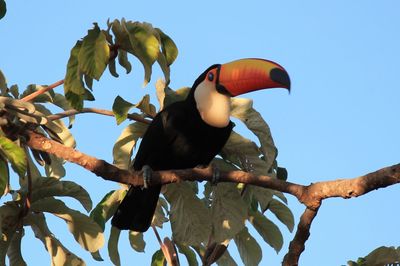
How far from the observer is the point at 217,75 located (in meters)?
6.48

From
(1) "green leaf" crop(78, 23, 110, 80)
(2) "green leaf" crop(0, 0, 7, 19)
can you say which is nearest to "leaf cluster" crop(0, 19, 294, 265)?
(1) "green leaf" crop(78, 23, 110, 80)

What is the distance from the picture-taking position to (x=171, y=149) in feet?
19.9

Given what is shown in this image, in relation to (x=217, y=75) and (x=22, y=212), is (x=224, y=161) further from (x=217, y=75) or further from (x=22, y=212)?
(x=22, y=212)

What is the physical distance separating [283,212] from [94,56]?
1.99 m

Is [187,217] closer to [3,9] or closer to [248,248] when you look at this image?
[248,248]

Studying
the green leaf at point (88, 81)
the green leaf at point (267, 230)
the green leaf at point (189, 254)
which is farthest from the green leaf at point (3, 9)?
the green leaf at point (267, 230)

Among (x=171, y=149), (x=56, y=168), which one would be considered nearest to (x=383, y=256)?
(x=171, y=149)

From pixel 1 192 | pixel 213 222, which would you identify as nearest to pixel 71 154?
pixel 1 192

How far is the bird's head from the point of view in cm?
588

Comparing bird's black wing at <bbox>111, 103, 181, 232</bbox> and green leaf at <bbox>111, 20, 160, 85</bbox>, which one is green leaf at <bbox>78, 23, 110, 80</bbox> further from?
bird's black wing at <bbox>111, 103, 181, 232</bbox>

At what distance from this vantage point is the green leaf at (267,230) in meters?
5.89

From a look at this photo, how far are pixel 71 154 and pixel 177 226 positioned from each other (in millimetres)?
1284

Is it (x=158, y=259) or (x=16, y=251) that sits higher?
(x=158, y=259)

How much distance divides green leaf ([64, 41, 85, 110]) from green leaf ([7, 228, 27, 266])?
1.08 meters
